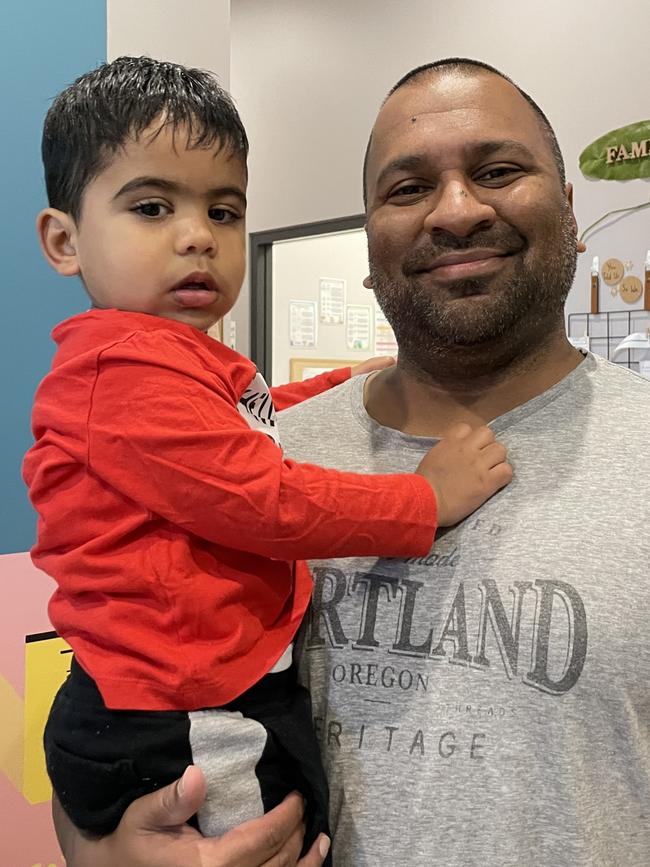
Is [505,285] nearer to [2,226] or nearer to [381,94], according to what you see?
[2,226]

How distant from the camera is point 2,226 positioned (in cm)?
183

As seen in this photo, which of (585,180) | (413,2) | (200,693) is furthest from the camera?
(413,2)

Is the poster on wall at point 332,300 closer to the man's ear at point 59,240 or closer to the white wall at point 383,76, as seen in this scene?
the white wall at point 383,76

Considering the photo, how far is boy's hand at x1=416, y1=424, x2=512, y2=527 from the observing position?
1035mm

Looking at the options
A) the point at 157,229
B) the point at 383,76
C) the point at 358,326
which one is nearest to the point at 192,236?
the point at 157,229

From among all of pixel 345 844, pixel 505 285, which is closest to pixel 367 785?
pixel 345 844

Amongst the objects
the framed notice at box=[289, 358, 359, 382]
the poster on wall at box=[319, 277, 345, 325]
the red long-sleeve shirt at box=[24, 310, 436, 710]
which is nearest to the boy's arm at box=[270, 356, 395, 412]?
the red long-sleeve shirt at box=[24, 310, 436, 710]

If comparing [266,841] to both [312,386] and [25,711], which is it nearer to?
[312,386]

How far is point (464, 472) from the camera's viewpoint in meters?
1.05

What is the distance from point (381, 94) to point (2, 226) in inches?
109

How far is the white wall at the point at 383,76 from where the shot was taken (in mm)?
3260

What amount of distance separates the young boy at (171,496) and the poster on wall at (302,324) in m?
4.20

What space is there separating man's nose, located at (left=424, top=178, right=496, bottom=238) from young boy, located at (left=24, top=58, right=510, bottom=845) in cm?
27

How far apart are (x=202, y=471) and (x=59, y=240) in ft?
1.36
